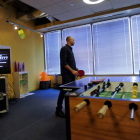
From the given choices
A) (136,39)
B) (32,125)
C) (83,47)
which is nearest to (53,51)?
(83,47)

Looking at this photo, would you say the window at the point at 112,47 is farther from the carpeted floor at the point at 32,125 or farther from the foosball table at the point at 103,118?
the foosball table at the point at 103,118

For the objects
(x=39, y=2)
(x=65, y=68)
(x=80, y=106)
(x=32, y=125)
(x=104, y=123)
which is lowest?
(x=32, y=125)

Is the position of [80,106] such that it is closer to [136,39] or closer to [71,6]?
[71,6]

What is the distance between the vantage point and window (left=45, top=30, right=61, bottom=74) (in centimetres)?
572

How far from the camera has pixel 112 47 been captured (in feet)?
15.1

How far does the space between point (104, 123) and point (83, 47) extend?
435 centimetres

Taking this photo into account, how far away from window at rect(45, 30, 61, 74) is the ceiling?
1714 millimetres

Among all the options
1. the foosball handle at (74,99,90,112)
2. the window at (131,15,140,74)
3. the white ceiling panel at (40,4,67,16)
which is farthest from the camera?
the window at (131,15,140,74)

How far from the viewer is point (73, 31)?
209 inches

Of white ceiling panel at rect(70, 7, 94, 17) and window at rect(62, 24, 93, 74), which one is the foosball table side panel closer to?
white ceiling panel at rect(70, 7, 94, 17)

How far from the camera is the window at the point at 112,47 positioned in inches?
174

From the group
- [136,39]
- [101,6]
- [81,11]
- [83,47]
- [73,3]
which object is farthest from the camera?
[83,47]

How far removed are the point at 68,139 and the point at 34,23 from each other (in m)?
5.33

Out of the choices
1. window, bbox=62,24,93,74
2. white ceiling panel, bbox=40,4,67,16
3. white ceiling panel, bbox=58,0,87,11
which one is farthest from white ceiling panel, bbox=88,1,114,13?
window, bbox=62,24,93,74
